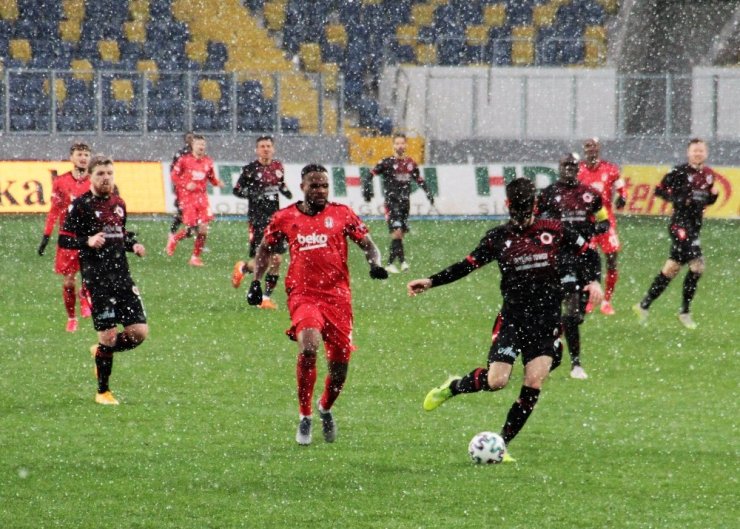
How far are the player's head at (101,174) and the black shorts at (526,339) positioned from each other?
3707 mm

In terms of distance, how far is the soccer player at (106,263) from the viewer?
1180 centimetres

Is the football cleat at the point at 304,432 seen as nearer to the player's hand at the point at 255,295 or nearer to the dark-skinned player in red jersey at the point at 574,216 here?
the player's hand at the point at 255,295

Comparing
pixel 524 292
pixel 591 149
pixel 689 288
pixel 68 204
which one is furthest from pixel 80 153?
pixel 689 288

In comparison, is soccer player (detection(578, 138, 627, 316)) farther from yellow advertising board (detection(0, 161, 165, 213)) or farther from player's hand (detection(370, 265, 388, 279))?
yellow advertising board (detection(0, 161, 165, 213))

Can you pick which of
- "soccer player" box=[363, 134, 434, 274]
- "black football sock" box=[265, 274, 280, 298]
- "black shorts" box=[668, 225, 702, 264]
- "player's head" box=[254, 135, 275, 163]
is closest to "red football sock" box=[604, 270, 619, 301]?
"black shorts" box=[668, 225, 702, 264]

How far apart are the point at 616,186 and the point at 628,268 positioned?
6.80 m

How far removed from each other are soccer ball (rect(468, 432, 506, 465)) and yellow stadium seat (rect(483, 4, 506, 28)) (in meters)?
31.6

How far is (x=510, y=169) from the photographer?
32.9 m

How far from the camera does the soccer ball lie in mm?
9680

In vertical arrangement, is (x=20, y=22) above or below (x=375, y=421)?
above

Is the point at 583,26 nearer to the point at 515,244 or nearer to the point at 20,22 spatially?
the point at 20,22

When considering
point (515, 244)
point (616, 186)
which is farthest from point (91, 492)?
point (616, 186)

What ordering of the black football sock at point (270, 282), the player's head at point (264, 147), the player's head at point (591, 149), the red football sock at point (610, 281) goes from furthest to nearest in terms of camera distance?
the player's head at point (264, 147) → the black football sock at point (270, 282) → the red football sock at point (610, 281) → the player's head at point (591, 149)

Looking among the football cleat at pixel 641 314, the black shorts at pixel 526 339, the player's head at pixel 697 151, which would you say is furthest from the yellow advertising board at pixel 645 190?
the black shorts at pixel 526 339
